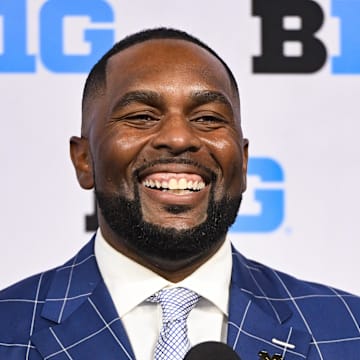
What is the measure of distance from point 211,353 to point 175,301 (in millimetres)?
267

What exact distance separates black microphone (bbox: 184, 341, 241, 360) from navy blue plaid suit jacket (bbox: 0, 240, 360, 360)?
232 millimetres

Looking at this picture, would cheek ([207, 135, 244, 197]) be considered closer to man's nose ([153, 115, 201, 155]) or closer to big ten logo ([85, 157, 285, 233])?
man's nose ([153, 115, 201, 155])

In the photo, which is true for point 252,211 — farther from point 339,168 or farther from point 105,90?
point 105,90

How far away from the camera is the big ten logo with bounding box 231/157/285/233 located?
81.6 inches

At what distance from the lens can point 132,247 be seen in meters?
1.41

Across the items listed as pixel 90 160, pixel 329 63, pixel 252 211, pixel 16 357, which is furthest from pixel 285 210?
pixel 16 357

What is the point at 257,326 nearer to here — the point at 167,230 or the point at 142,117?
the point at 167,230

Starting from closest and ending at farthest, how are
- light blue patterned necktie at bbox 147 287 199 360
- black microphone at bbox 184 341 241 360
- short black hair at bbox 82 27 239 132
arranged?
1. black microphone at bbox 184 341 241 360
2. light blue patterned necktie at bbox 147 287 199 360
3. short black hair at bbox 82 27 239 132

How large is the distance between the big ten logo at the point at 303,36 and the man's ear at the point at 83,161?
698mm

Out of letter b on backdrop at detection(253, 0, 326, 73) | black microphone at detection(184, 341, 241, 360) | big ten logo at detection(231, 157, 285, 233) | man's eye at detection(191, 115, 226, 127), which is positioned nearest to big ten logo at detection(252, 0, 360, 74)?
letter b on backdrop at detection(253, 0, 326, 73)

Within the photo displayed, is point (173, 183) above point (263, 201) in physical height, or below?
above

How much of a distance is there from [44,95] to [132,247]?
739 mm

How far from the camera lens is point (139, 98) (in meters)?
1.38

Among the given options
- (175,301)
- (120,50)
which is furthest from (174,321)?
(120,50)
